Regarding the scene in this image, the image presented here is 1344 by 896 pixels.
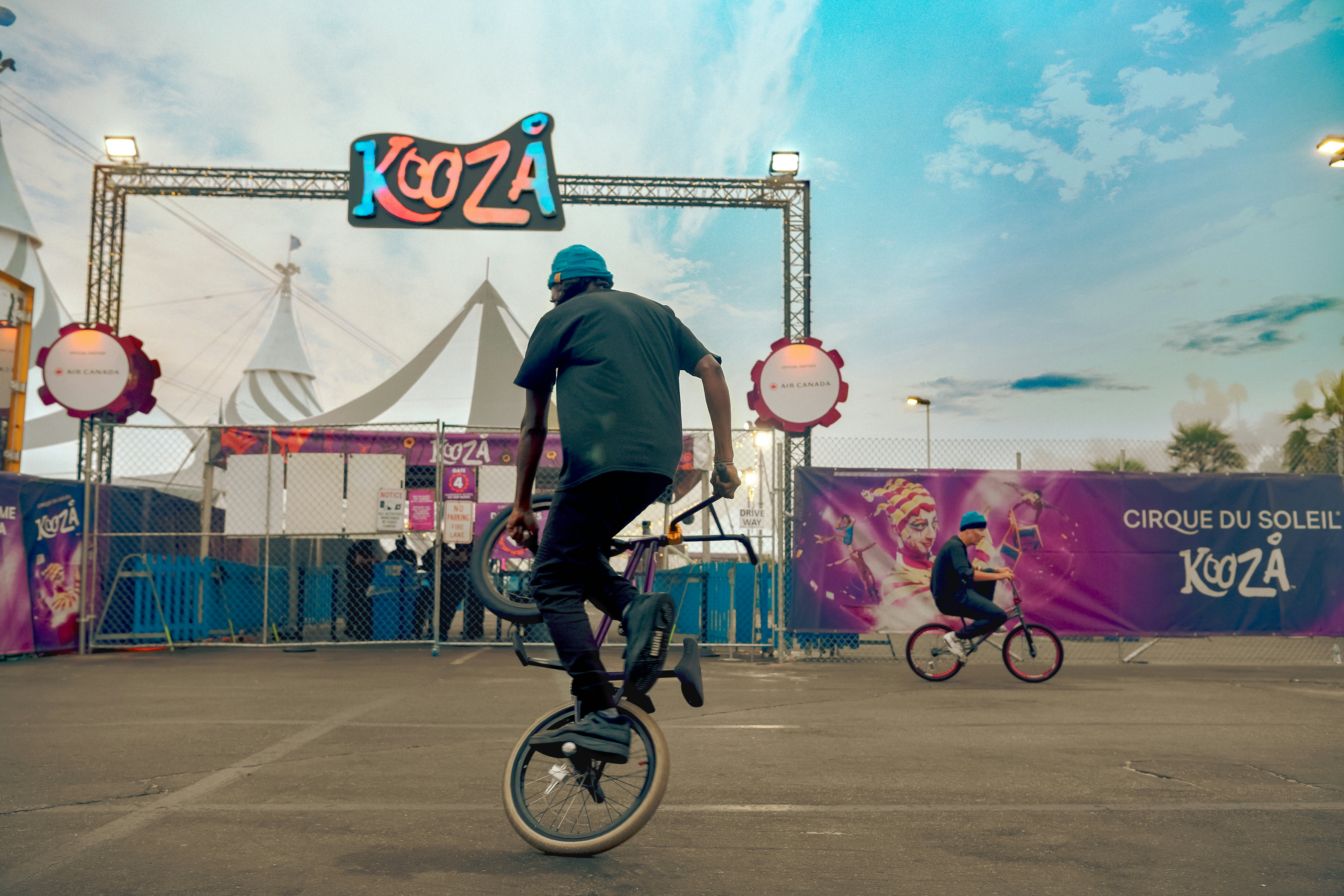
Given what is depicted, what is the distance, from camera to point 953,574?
9.21m

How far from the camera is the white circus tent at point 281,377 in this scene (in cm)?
3120

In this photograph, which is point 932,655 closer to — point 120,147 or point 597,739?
point 597,739

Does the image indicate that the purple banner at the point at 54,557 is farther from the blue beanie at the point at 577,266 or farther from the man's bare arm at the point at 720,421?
the man's bare arm at the point at 720,421

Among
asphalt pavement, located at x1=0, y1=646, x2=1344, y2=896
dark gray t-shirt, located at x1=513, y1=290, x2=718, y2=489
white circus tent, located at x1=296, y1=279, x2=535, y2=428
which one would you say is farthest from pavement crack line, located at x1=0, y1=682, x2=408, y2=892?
white circus tent, located at x1=296, y1=279, x2=535, y2=428

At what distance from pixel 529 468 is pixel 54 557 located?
34.2ft

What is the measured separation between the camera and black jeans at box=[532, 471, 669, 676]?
296cm

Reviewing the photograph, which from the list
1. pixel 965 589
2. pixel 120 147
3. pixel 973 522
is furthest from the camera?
pixel 120 147

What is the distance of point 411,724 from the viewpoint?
597cm

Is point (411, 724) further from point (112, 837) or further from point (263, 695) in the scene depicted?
point (112, 837)

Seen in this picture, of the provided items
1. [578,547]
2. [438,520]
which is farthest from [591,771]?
[438,520]

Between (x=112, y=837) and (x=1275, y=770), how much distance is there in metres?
5.11

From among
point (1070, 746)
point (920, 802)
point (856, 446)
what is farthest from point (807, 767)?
point (856, 446)

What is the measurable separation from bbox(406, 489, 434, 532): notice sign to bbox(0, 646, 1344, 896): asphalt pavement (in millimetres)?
3965

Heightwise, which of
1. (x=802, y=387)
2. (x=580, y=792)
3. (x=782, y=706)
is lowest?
(x=782, y=706)
